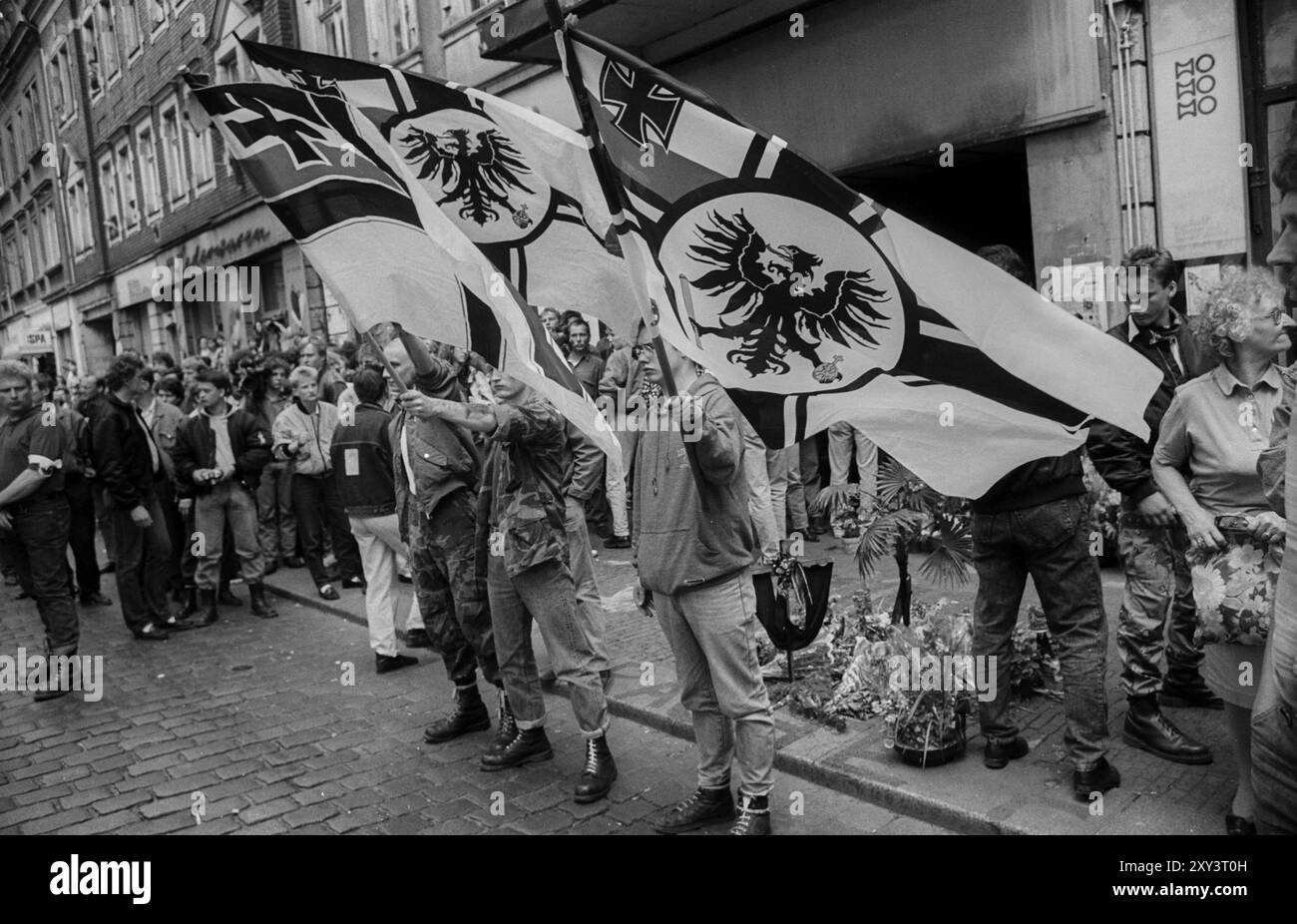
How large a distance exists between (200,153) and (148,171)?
4.64m

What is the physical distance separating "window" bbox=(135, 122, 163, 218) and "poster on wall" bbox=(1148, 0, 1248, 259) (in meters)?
27.4

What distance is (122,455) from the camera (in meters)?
8.58

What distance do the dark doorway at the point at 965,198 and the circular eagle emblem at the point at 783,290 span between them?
8098mm

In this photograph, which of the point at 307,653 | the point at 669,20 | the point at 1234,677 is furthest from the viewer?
the point at 669,20

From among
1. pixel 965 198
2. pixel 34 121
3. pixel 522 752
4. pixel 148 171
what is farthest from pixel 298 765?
pixel 34 121

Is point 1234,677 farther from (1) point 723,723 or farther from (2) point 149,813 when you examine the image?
(2) point 149,813

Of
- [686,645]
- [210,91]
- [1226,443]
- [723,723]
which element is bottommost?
[723,723]

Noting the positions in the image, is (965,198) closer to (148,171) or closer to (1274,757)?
(1274,757)

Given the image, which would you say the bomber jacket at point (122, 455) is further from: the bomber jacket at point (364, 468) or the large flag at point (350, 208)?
the large flag at point (350, 208)

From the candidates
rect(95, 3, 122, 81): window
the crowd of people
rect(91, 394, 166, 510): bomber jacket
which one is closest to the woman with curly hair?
the crowd of people

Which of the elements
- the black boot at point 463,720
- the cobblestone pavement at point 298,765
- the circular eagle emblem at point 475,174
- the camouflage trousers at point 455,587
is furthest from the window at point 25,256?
the circular eagle emblem at point 475,174
